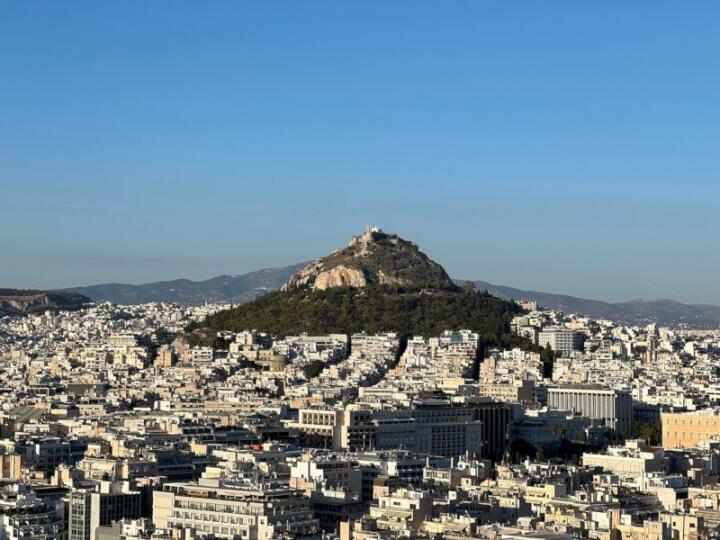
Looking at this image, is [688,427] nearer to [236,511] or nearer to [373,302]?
[236,511]

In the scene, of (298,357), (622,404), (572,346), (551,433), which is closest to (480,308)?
(572,346)

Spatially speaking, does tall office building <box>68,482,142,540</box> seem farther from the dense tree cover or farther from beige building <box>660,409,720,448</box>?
the dense tree cover

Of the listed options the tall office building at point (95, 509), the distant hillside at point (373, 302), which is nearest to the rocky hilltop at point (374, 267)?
the distant hillside at point (373, 302)

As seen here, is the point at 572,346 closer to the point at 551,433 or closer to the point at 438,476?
the point at 551,433

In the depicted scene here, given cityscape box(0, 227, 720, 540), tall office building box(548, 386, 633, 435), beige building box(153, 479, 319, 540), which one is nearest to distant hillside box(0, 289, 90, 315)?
cityscape box(0, 227, 720, 540)

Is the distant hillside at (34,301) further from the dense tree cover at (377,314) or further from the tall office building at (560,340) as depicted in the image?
the tall office building at (560,340)

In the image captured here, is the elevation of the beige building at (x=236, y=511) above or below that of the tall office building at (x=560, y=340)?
below

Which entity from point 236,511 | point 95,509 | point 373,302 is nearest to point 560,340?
point 373,302
